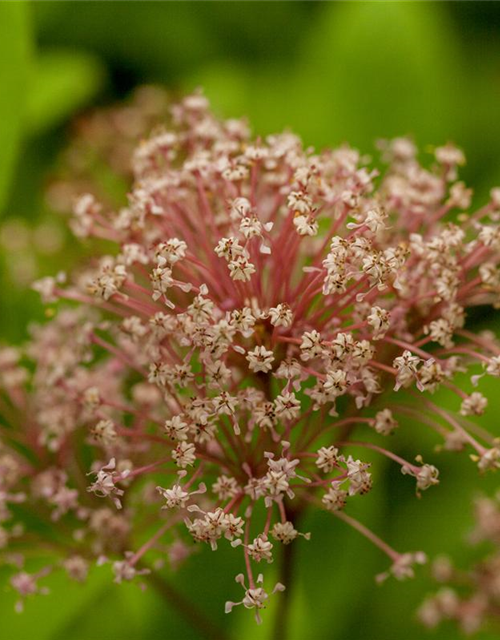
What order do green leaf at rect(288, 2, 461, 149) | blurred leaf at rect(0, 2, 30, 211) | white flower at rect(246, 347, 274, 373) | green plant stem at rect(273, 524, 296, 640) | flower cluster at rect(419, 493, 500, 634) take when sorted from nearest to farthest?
white flower at rect(246, 347, 274, 373)
green plant stem at rect(273, 524, 296, 640)
blurred leaf at rect(0, 2, 30, 211)
flower cluster at rect(419, 493, 500, 634)
green leaf at rect(288, 2, 461, 149)

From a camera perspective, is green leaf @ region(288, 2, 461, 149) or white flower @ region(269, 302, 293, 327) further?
green leaf @ region(288, 2, 461, 149)

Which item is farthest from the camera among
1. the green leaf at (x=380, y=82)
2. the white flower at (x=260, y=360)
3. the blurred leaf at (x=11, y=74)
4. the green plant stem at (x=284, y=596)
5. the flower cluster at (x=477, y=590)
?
the green leaf at (x=380, y=82)

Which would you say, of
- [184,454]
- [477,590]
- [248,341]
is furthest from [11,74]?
[477,590]

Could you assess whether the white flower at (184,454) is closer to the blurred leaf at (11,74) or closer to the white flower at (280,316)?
the white flower at (280,316)

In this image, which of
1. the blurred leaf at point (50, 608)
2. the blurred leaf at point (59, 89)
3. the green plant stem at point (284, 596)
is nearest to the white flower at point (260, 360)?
the green plant stem at point (284, 596)

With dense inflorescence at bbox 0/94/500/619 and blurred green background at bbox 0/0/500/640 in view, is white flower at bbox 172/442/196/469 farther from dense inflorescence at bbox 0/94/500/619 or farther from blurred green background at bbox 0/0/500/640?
blurred green background at bbox 0/0/500/640

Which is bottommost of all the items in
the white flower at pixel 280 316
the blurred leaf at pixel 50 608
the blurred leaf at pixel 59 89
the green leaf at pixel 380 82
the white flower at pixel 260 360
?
the blurred leaf at pixel 50 608

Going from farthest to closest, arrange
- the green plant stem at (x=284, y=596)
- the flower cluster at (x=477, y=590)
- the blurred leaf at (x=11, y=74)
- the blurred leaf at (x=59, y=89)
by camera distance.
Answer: the blurred leaf at (x=59, y=89), the flower cluster at (x=477, y=590), the blurred leaf at (x=11, y=74), the green plant stem at (x=284, y=596)

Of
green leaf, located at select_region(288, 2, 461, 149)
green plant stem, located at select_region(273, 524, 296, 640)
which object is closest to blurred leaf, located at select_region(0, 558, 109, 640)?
green plant stem, located at select_region(273, 524, 296, 640)
